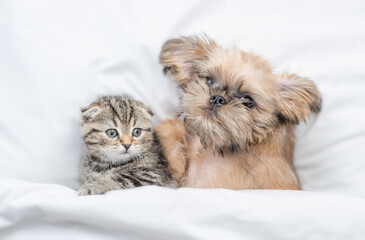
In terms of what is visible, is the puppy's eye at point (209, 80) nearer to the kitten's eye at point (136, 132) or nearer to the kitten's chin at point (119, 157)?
the kitten's eye at point (136, 132)

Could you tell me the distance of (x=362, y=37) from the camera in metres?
2.37

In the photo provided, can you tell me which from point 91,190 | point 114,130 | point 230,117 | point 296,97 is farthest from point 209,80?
point 91,190

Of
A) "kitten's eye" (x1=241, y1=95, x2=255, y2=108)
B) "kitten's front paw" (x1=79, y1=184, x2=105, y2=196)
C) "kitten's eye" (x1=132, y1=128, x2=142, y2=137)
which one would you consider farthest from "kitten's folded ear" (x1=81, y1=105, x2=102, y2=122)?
"kitten's eye" (x1=241, y1=95, x2=255, y2=108)

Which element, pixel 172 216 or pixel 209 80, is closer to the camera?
pixel 172 216

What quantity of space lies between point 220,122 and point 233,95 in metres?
0.18

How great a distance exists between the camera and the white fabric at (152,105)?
1807 millimetres

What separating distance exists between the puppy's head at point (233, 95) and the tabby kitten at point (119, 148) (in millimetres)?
308

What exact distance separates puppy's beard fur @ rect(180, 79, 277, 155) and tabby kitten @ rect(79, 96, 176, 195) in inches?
11.9

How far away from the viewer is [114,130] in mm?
2105

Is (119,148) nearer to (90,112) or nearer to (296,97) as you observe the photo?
(90,112)

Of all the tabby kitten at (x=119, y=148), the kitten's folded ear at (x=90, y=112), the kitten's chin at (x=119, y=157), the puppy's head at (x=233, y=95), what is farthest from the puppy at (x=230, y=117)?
the kitten's folded ear at (x=90, y=112)

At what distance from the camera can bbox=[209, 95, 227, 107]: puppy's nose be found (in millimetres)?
1937

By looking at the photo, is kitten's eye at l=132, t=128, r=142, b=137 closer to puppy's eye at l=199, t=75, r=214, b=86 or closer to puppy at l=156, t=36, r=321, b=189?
puppy at l=156, t=36, r=321, b=189

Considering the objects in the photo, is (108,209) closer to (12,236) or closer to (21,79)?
(12,236)
